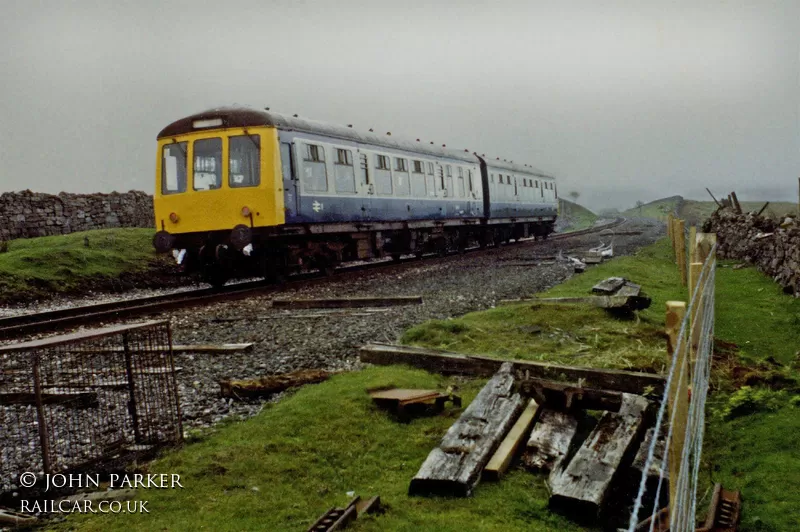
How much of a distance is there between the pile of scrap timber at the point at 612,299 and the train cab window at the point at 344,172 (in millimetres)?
6413

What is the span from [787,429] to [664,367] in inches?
51.8

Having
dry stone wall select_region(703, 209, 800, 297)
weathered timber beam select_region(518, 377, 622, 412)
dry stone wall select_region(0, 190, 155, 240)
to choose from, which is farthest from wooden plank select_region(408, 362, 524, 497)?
dry stone wall select_region(0, 190, 155, 240)

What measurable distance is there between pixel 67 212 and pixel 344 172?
489 inches

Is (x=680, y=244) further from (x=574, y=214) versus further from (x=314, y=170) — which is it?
(x=574, y=214)

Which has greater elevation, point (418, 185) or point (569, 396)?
point (418, 185)

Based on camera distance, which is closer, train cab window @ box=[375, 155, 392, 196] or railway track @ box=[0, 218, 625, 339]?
railway track @ box=[0, 218, 625, 339]

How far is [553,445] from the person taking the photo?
→ 14.8 ft

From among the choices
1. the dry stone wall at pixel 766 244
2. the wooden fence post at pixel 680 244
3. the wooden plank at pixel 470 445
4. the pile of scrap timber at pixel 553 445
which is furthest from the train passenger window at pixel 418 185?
the wooden plank at pixel 470 445

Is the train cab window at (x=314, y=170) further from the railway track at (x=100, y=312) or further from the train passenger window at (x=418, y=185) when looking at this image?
the train passenger window at (x=418, y=185)

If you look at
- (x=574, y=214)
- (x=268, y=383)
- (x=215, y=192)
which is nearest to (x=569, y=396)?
(x=268, y=383)

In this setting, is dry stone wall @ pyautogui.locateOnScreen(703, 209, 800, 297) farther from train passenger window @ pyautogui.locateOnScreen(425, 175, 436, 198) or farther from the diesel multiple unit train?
the diesel multiple unit train

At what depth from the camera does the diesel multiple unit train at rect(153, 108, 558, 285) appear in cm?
1351

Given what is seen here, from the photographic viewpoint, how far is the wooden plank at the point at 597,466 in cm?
374

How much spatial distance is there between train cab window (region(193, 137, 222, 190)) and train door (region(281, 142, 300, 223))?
125cm
